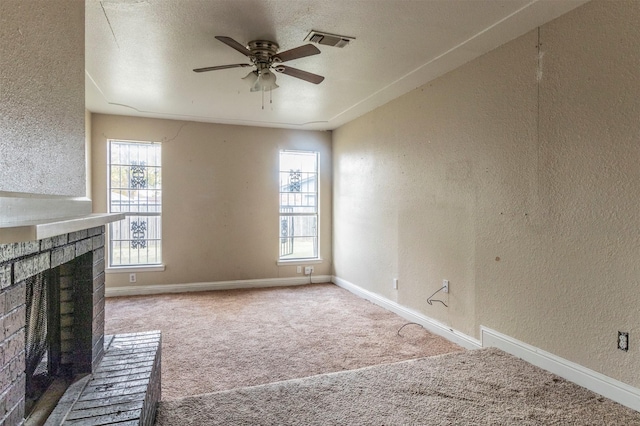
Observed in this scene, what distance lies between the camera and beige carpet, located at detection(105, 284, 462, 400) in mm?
2676

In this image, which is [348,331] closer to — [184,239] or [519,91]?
[519,91]

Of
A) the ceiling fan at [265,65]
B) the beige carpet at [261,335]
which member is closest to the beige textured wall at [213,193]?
the beige carpet at [261,335]

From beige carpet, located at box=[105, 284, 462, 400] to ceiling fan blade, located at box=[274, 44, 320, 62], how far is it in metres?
2.23

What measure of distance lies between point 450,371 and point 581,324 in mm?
833

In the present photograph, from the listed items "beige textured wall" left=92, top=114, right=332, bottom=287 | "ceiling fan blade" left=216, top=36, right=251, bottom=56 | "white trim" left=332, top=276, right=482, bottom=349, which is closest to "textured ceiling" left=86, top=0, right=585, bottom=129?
"ceiling fan blade" left=216, top=36, right=251, bottom=56

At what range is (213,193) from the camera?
5.30m

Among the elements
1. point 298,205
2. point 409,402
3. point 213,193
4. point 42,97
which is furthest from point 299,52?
point 298,205

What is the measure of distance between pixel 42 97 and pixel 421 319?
341 cm

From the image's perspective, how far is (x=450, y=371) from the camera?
7.38 feet

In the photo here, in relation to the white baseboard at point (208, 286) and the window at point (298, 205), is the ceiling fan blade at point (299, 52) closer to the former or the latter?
the window at point (298, 205)

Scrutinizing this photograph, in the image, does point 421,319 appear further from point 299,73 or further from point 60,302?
point 60,302

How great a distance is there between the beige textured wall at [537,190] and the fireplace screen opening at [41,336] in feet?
9.10

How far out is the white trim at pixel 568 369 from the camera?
6.49 ft

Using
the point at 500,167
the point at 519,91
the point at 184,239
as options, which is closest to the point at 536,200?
the point at 500,167
